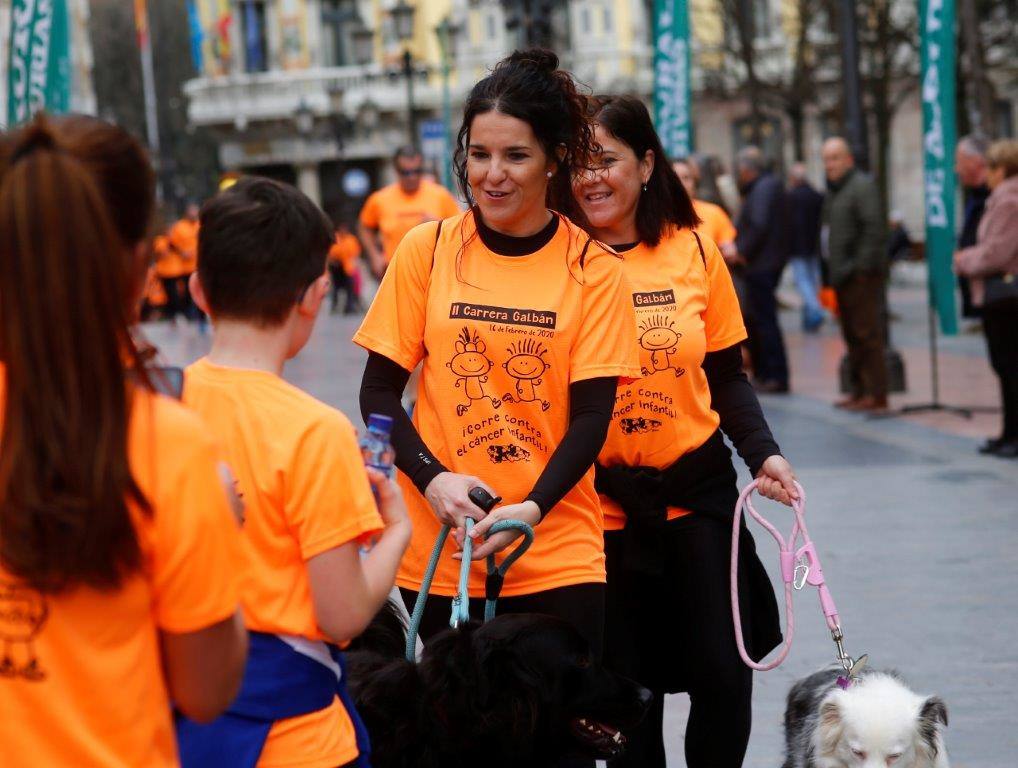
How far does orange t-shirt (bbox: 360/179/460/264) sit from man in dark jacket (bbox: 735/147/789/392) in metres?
2.83

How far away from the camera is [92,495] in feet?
6.34

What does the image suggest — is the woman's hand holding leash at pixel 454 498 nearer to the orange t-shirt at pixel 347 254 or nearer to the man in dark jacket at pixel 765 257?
the man in dark jacket at pixel 765 257

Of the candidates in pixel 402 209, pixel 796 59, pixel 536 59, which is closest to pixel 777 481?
pixel 536 59

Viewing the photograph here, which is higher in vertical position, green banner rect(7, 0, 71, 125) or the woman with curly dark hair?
green banner rect(7, 0, 71, 125)

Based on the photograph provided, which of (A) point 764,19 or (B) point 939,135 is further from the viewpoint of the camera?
(A) point 764,19

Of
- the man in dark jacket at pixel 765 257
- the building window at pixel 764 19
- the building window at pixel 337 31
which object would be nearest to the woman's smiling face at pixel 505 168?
the man in dark jacket at pixel 765 257

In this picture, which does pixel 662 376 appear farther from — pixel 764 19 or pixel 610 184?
pixel 764 19

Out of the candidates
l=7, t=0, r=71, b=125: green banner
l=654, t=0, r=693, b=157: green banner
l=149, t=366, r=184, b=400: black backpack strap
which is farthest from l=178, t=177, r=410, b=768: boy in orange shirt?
l=654, t=0, r=693, b=157: green banner

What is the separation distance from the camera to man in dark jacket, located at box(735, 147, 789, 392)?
15188 millimetres

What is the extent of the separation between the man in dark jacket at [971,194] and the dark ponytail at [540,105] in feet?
27.8

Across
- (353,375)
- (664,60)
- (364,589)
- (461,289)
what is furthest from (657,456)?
(353,375)

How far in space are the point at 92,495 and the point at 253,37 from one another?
233ft

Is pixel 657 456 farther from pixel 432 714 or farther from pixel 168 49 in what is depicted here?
pixel 168 49

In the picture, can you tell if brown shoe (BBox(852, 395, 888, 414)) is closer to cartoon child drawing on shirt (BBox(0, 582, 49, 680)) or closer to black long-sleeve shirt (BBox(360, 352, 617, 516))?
black long-sleeve shirt (BBox(360, 352, 617, 516))
